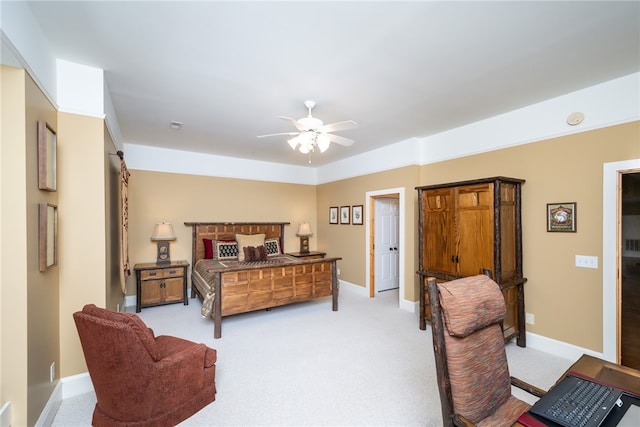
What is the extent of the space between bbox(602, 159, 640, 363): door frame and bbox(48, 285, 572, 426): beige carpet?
0.47m

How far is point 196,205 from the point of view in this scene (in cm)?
547

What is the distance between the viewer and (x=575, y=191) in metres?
2.95

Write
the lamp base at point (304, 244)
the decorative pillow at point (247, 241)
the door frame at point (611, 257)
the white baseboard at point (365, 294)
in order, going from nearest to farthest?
1. the door frame at point (611, 257)
2. the white baseboard at point (365, 294)
3. the decorative pillow at point (247, 241)
4. the lamp base at point (304, 244)

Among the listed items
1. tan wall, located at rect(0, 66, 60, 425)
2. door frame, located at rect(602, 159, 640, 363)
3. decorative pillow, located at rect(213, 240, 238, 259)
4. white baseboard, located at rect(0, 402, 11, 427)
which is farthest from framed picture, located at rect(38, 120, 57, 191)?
door frame, located at rect(602, 159, 640, 363)

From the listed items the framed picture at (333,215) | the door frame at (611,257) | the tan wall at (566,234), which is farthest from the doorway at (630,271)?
the framed picture at (333,215)

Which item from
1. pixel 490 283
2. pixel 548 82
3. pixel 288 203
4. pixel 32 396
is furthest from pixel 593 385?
pixel 288 203

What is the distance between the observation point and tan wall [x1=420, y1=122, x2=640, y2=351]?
2787 millimetres

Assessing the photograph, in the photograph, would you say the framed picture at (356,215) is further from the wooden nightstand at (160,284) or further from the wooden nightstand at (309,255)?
the wooden nightstand at (160,284)

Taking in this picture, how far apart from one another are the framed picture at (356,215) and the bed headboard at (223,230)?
149 cm

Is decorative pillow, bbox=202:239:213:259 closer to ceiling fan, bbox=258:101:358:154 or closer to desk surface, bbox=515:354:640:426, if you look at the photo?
ceiling fan, bbox=258:101:358:154

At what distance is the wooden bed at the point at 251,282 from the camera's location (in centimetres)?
370

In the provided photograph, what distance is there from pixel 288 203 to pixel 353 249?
1850 millimetres

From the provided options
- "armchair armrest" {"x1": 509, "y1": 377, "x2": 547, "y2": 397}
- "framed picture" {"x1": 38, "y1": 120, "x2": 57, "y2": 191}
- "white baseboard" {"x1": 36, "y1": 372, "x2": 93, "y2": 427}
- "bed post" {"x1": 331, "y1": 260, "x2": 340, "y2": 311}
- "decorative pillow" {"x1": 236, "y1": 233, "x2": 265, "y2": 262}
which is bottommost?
"white baseboard" {"x1": 36, "y1": 372, "x2": 93, "y2": 427}

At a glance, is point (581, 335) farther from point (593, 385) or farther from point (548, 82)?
Answer: point (548, 82)
